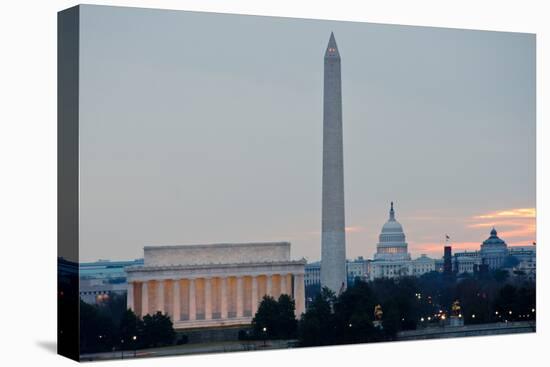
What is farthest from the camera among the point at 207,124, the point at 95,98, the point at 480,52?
the point at 480,52

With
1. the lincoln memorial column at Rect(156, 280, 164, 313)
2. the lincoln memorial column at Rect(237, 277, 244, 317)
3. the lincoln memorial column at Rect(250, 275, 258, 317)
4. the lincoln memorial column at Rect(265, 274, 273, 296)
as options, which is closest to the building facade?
the lincoln memorial column at Rect(156, 280, 164, 313)

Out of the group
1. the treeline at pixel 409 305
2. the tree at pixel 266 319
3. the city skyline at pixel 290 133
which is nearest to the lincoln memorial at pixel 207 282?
the tree at pixel 266 319

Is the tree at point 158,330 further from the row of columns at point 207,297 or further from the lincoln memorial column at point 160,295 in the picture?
the lincoln memorial column at point 160,295

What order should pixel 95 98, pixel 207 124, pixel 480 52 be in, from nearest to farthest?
pixel 95 98 → pixel 207 124 → pixel 480 52

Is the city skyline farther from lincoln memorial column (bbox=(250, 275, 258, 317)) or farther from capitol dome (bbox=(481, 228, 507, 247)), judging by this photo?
lincoln memorial column (bbox=(250, 275, 258, 317))

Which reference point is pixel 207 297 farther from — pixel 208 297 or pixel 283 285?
pixel 283 285

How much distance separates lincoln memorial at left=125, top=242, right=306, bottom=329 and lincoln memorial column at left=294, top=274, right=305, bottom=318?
43 mm

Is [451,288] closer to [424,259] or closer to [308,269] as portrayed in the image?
[424,259]

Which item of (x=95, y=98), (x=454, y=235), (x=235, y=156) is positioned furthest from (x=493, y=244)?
(x=95, y=98)

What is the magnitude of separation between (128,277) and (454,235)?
8.69m

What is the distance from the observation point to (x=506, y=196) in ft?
129

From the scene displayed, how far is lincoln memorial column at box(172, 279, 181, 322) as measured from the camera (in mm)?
35812

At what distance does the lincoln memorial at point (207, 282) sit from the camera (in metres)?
35.7

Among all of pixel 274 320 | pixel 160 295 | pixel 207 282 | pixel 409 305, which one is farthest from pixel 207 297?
pixel 409 305
